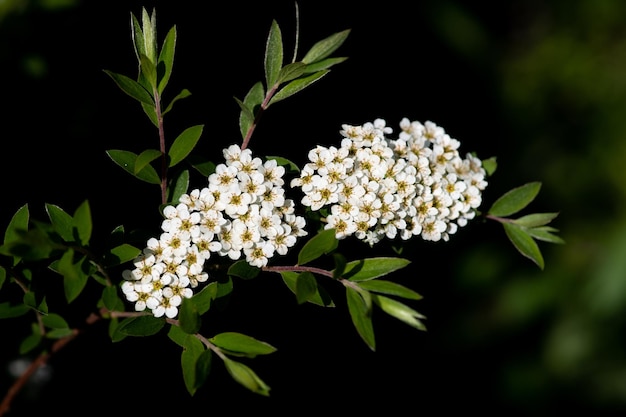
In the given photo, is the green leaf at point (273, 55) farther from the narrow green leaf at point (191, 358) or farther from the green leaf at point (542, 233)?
the green leaf at point (542, 233)

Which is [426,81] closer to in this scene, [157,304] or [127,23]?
[127,23]

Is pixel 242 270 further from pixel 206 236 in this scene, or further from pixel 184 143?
pixel 184 143

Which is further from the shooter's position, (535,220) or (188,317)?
(535,220)

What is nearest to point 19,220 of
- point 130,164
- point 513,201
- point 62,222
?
point 62,222

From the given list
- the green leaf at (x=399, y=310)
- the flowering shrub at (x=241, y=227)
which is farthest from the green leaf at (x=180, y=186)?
the green leaf at (x=399, y=310)

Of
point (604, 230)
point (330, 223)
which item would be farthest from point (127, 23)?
point (604, 230)

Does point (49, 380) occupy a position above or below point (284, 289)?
below
